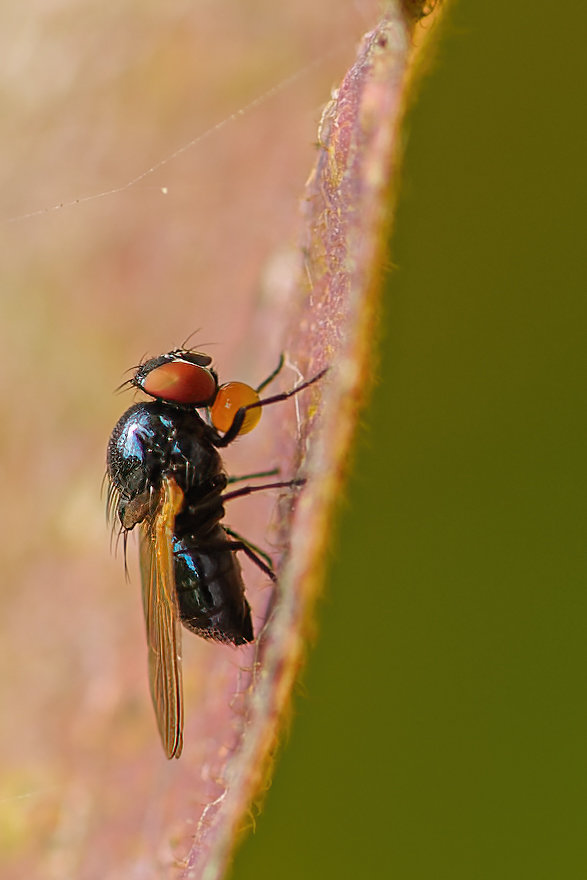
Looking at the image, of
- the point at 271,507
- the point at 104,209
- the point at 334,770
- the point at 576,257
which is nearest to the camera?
the point at 576,257

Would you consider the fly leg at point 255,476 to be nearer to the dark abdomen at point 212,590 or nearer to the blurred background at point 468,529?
the dark abdomen at point 212,590

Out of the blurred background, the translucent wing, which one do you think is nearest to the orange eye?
the translucent wing

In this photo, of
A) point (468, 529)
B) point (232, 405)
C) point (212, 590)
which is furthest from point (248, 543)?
point (468, 529)

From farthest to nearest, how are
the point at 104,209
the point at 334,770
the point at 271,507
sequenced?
the point at 104,209 < the point at 271,507 < the point at 334,770

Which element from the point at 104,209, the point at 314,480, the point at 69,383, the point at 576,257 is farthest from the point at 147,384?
the point at 576,257

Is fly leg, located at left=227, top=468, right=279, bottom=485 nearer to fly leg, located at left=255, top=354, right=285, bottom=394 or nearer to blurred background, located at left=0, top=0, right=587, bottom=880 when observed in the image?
fly leg, located at left=255, top=354, right=285, bottom=394

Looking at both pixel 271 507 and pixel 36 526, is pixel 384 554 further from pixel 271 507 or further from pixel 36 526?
pixel 36 526

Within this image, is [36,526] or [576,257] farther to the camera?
[36,526]

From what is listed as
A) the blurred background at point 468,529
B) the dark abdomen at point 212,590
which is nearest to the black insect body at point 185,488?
the dark abdomen at point 212,590
